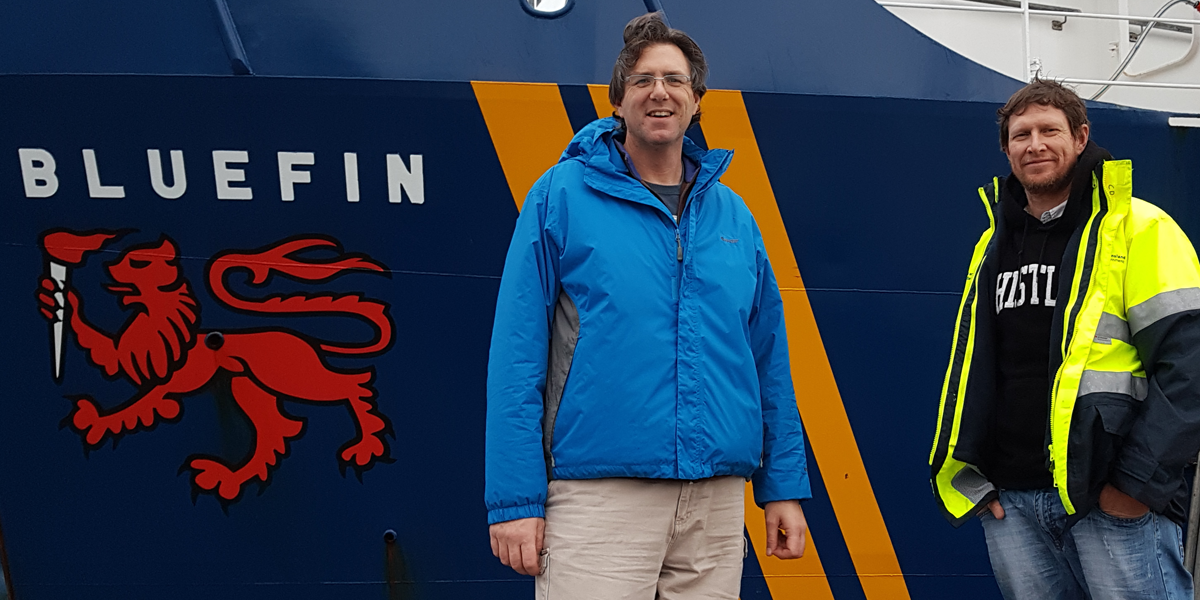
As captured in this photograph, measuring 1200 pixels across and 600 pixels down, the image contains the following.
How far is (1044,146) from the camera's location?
197cm

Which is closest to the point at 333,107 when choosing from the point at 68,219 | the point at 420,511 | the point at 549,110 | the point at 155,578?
the point at 549,110

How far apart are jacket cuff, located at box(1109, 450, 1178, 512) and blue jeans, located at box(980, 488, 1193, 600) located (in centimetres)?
10

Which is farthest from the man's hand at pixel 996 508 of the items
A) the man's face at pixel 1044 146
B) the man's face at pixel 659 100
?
the man's face at pixel 659 100

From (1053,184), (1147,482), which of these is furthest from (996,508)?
(1053,184)

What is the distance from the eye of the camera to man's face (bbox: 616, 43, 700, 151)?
182cm

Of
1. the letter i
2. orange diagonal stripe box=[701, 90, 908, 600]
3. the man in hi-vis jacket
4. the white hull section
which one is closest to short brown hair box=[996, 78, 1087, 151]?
the man in hi-vis jacket

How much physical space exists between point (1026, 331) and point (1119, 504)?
361mm

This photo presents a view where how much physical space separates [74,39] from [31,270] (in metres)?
0.69

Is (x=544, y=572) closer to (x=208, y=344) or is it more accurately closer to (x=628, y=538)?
(x=628, y=538)

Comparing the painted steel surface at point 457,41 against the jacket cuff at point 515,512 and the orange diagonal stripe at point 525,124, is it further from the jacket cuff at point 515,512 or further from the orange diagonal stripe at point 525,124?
the jacket cuff at point 515,512

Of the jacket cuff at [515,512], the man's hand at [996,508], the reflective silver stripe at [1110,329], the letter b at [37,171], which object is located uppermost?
the letter b at [37,171]

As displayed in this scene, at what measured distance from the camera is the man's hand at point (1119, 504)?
1.88 metres

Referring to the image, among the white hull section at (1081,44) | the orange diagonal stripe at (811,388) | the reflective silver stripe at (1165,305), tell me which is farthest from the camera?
the white hull section at (1081,44)

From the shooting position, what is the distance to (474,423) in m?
3.08
